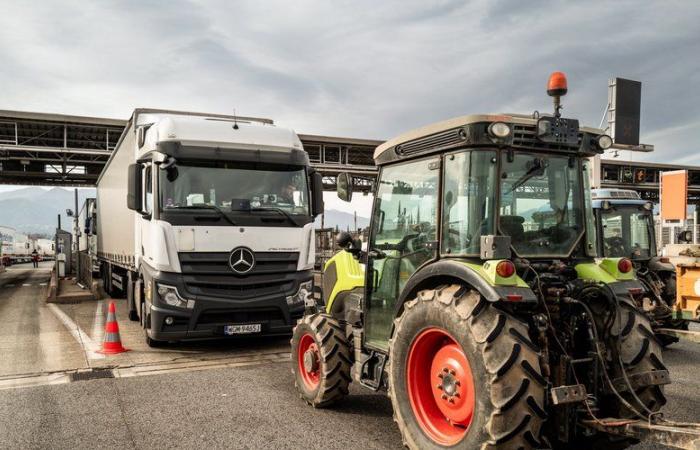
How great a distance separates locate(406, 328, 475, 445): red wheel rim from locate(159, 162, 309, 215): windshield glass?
4617 mm

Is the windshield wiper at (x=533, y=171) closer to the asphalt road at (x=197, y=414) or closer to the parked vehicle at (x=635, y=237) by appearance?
the asphalt road at (x=197, y=414)

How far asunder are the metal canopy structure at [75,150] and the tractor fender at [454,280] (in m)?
17.8

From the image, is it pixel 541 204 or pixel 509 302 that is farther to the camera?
pixel 541 204

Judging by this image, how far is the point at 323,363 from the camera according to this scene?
496 cm

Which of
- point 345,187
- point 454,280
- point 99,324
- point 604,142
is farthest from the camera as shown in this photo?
point 99,324

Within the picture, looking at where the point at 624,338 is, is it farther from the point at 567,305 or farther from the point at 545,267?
the point at 545,267

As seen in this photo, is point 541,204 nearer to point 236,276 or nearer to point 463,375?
point 463,375

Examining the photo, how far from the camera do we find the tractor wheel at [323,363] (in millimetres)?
4957

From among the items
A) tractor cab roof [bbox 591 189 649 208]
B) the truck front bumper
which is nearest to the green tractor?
the truck front bumper

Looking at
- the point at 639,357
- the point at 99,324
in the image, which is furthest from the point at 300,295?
the point at 639,357

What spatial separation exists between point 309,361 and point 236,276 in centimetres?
280

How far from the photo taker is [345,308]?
5.29m

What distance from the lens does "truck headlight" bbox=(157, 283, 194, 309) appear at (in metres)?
7.38

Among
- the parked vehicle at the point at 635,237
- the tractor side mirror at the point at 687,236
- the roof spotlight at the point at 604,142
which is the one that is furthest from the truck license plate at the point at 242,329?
the tractor side mirror at the point at 687,236
